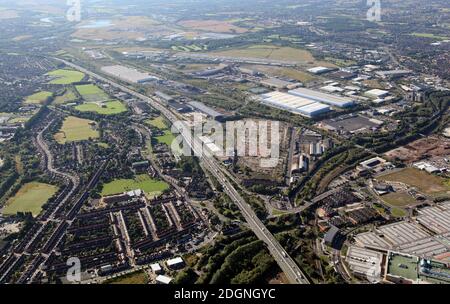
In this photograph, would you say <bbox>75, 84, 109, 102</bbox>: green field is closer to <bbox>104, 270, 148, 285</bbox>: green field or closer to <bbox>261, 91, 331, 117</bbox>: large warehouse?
<bbox>261, 91, 331, 117</bbox>: large warehouse

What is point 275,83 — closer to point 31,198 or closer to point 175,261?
point 31,198

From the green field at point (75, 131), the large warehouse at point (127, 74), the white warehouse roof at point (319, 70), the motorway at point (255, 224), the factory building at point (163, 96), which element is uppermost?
the white warehouse roof at point (319, 70)

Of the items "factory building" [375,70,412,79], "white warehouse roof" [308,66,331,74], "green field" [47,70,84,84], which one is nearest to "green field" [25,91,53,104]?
"green field" [47,70,84,84]

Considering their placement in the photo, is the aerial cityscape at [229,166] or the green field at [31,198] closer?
the aerial cityscape at [229,166]

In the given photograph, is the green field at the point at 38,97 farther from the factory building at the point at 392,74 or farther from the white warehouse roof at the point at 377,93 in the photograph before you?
the factory building at the point at 392,74

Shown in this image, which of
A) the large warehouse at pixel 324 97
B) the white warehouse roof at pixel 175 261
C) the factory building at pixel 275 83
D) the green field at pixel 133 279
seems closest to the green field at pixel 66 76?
the factory building at pixel 275 83
